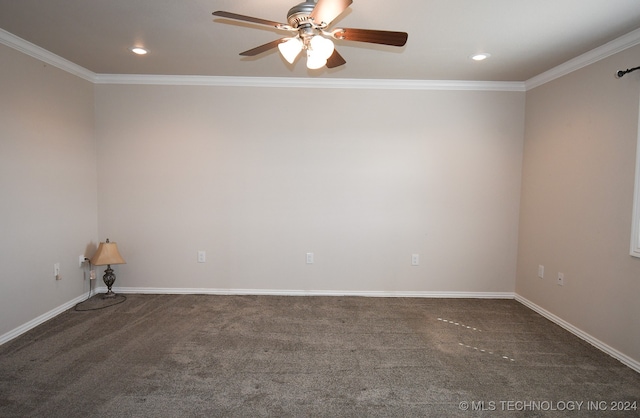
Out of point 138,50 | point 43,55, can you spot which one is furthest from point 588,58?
point 43,55

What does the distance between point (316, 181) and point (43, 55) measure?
281cm

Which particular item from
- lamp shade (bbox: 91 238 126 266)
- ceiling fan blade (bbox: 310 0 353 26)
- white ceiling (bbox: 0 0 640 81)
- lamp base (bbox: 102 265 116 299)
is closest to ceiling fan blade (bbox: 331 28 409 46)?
ceiling fan blade (bbox: 310 0 353 26)

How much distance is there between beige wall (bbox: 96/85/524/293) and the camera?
12.4ft

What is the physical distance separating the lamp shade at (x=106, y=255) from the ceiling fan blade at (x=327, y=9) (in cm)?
327

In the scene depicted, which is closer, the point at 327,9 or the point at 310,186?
the point at 327,9

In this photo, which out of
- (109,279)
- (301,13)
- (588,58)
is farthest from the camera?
(109,279)

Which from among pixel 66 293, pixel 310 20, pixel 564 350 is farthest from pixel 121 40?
pixel 564 350

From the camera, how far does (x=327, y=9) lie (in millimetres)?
1524

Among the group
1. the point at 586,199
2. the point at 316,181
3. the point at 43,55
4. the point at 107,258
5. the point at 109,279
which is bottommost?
the point at 109,279

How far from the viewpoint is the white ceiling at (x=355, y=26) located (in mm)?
2166

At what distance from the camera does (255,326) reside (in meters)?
3.09

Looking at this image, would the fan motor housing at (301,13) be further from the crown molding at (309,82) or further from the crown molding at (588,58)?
the crown molding at (588,58)

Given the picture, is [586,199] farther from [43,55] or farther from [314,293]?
[43,55]

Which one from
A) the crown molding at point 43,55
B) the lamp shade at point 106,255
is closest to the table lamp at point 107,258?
the lamp shade at point 106,255
